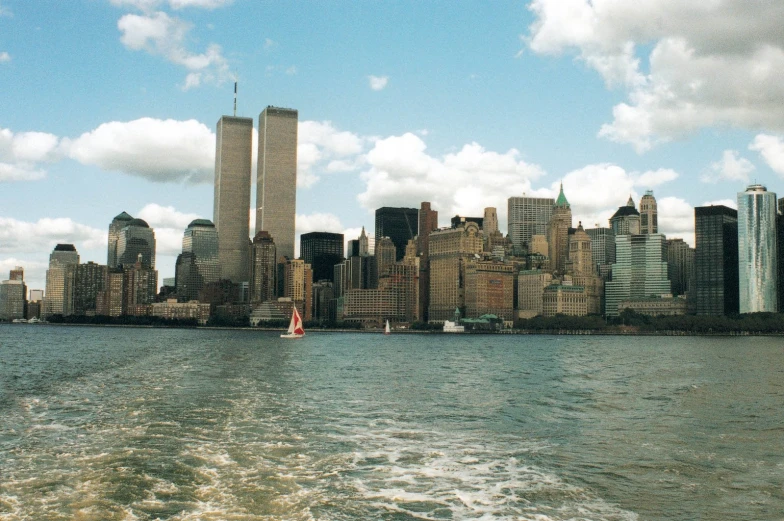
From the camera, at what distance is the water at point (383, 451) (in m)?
26.4

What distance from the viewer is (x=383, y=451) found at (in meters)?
35.0

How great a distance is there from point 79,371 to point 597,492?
64184 millimetres

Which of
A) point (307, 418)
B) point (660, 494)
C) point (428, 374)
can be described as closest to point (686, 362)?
point (428, 374)

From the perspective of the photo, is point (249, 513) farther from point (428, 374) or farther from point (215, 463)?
point (428, 374)

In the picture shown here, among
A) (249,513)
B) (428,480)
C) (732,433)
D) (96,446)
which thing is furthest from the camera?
(732,433)

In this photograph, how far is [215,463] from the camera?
106ft

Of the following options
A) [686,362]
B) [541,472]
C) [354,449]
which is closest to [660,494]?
[541,472]

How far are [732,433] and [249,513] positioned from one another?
1117 inches

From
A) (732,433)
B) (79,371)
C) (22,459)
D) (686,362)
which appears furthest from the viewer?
(686,362)

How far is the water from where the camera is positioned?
26.4 meters

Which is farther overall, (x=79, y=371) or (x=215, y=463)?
(x=79, y=371)

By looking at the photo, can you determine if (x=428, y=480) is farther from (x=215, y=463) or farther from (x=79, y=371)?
(x=79, y=371)

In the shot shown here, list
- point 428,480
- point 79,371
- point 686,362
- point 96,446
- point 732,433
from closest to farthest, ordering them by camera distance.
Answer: point 428,480 → point 96,446 → point 732,433 → point 79,371 → point 686,362

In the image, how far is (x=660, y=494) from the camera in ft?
92.7
